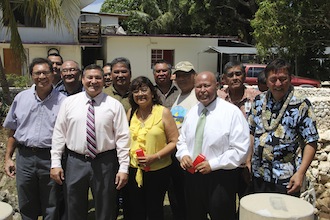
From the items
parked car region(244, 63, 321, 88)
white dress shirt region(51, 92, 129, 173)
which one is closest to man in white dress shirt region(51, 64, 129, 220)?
white dress shirt region(51, 92, 129, 173)

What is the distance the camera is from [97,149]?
136 inches

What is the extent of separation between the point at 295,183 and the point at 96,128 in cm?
170

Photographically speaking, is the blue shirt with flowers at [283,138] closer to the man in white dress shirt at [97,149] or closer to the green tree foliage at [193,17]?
the man in white dress shirt at [97,149]

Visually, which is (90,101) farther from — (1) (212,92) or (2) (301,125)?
(2) (301,125)

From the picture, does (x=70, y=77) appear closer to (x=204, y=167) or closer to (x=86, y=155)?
(x=86, y=155)

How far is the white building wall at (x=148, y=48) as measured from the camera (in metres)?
20.7

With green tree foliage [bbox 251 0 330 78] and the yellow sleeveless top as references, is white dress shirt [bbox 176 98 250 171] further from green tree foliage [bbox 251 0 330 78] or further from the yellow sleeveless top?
green tree foliage [bbox 251 0 330 78]

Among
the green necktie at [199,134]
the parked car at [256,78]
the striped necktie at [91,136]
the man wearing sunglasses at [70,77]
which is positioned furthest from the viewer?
the parked car at [256,78]

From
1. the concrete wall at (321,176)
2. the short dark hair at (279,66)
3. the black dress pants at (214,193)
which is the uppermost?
the short dark hair at (279,66)

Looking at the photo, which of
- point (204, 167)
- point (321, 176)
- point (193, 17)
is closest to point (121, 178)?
point (204, 167)

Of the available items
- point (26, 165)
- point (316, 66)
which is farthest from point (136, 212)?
point (316, 66)

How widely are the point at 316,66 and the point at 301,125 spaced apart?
801 inches

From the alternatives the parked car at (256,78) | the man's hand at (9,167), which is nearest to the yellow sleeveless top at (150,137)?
the man's hand at (9,167)

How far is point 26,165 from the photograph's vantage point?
3.77 meters
